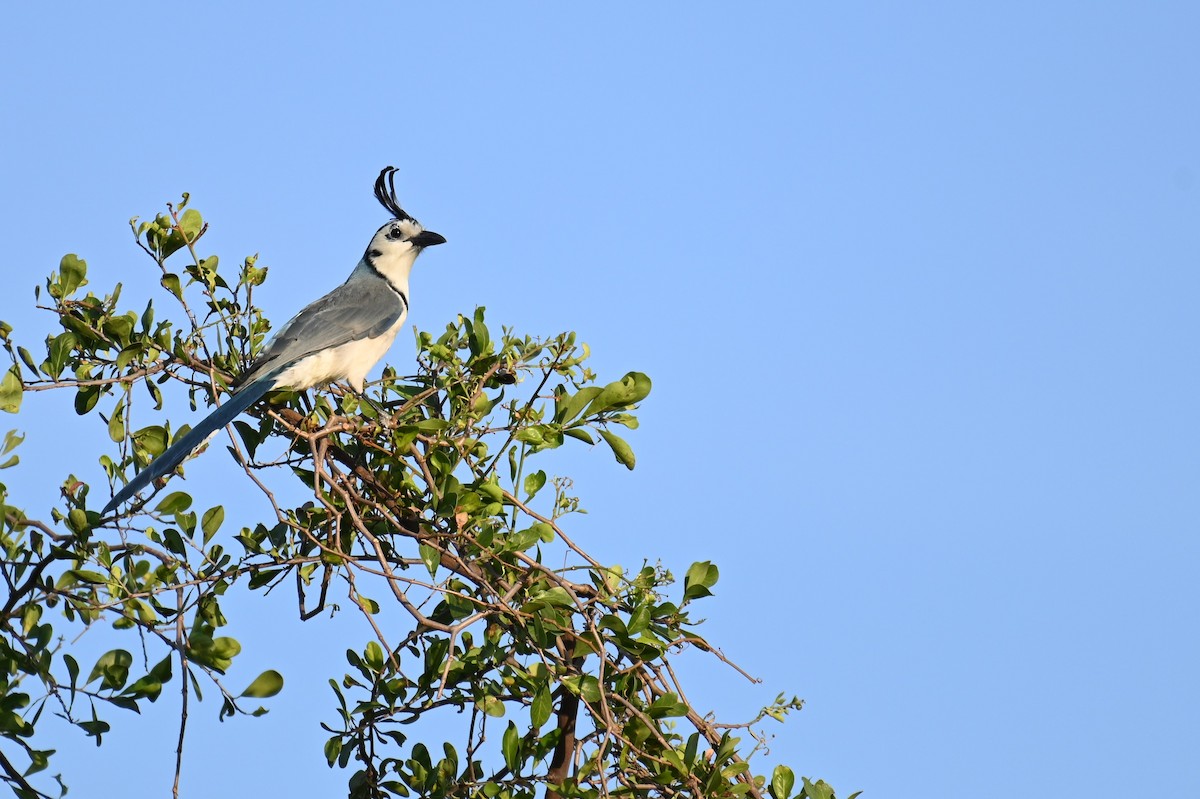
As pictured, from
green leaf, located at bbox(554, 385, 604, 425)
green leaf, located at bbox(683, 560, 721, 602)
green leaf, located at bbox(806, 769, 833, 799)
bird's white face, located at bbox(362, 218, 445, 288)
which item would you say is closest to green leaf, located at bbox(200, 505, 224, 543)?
green leaf, located at bbox(554, 385, 604, 425)

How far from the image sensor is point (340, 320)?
4.08 meters

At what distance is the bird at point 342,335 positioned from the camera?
8.07ft

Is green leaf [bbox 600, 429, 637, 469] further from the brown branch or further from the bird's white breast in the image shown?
the bird's white breast

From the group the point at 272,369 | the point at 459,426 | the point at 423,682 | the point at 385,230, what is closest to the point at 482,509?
the point at 459,426

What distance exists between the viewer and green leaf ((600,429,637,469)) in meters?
2.47

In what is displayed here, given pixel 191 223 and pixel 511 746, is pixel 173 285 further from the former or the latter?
pixel 511 746

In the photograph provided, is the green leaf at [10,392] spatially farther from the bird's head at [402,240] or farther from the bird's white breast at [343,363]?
the bird's head at [402,240]

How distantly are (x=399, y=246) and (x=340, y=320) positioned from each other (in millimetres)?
912

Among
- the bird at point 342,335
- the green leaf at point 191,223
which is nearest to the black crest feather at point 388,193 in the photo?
the bird at point 342,335

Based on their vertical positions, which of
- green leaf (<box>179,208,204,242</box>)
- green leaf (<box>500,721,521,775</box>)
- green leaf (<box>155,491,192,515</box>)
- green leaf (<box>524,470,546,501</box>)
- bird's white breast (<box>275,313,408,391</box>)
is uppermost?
bird's white breast (<box>275,313,408,391</box>)

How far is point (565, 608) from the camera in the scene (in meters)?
2.28

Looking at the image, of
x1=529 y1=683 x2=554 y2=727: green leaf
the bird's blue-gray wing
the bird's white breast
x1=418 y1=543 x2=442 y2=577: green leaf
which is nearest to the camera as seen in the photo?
x1=529 y1=683 x2=554 y2=727: green leaf

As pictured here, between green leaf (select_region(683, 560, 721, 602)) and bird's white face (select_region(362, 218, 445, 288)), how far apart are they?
278 centimetres

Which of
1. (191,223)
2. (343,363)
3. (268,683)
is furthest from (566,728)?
(343,363)
